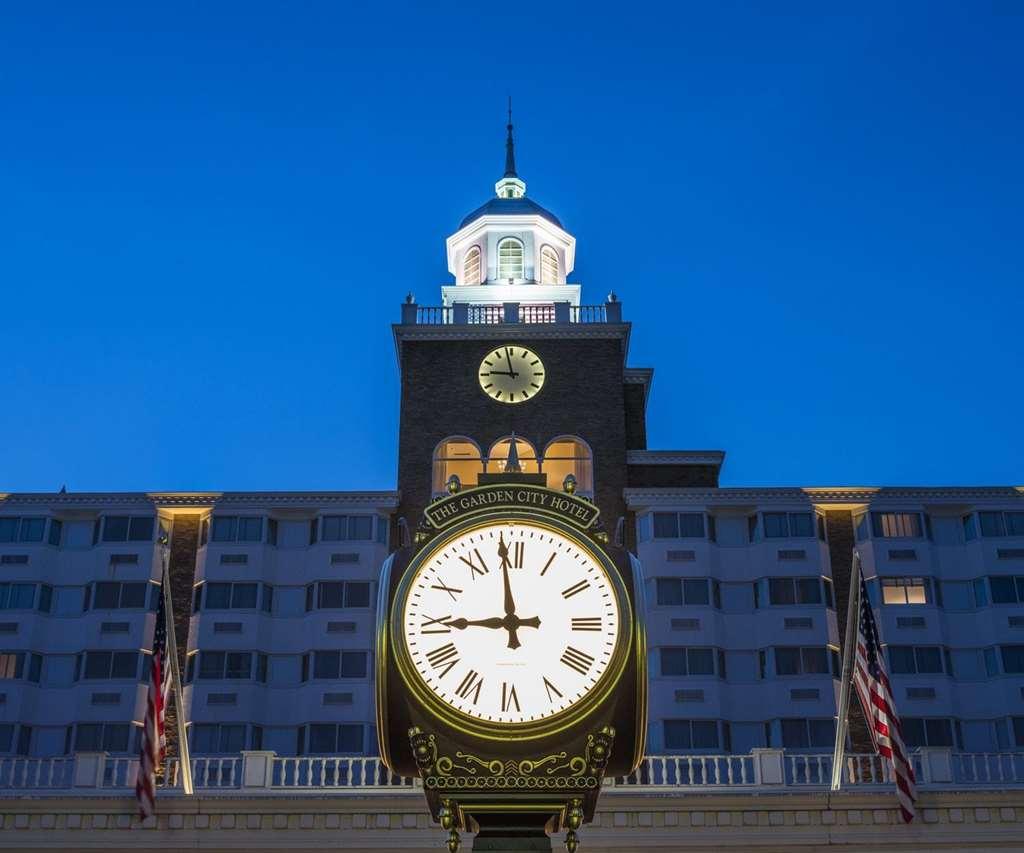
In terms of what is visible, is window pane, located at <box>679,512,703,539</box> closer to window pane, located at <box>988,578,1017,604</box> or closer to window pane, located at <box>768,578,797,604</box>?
window pane, located at <box>768,578,797,604</box>

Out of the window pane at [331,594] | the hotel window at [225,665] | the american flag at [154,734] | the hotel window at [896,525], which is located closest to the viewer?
the american flag at [154,734]

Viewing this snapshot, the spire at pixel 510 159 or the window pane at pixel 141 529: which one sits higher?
the spire at pixel 510 159

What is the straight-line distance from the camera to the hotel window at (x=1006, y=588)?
46812mm

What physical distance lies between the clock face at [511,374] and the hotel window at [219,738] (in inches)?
576

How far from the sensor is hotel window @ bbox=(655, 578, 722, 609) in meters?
46.4

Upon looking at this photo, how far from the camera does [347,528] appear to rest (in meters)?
48.2

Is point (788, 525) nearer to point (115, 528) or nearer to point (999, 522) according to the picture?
point (999, 522)

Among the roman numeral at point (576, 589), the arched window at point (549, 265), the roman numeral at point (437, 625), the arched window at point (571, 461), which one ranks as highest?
the arched window at point (549, 265)

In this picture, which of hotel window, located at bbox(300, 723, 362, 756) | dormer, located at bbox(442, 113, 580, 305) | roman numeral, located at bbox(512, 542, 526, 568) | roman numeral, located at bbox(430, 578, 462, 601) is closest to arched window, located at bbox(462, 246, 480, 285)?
dormer, located at bbox(442, 113, 580, 305)

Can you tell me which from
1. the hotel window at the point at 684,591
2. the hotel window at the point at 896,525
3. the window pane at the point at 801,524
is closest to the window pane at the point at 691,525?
the hotel window at the point at 684,591

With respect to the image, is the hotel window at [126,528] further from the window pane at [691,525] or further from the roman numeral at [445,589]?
the roman numeral at [445,589]

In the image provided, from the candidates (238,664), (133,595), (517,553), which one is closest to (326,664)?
Result: (238,664)

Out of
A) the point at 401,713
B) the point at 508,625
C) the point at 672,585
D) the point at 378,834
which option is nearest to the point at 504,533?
the point at 508,625

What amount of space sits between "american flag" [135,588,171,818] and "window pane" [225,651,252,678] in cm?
2163
